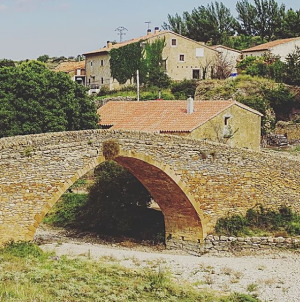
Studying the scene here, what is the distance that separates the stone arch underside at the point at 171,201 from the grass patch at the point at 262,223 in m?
0.87

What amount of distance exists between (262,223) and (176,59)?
28.2 meters

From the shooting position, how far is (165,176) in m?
18.7

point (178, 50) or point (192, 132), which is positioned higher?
point (178, 50)

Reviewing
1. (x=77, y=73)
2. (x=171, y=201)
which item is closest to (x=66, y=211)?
(x=171, y=201)

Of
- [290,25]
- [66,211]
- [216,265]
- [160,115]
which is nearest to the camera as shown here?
[216,265]

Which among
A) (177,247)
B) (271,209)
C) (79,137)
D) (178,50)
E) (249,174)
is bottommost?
(177,247)

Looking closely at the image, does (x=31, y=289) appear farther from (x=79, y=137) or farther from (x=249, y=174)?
(x=249, y=174)

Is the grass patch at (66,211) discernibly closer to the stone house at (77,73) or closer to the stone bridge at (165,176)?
the stone bridge at (165,176)

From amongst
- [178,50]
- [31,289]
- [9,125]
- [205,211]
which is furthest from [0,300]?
[178,50]

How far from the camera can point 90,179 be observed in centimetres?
2969

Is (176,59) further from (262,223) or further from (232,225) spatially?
(232,225)

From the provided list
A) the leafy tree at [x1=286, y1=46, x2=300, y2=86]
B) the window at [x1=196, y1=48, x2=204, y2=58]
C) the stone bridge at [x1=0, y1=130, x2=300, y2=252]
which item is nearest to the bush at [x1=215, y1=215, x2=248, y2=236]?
the stone bridge at [x1=0, y1=130, x2=300, y2=252]

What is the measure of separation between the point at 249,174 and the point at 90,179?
1171 cm

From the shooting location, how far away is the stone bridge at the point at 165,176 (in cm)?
1578
